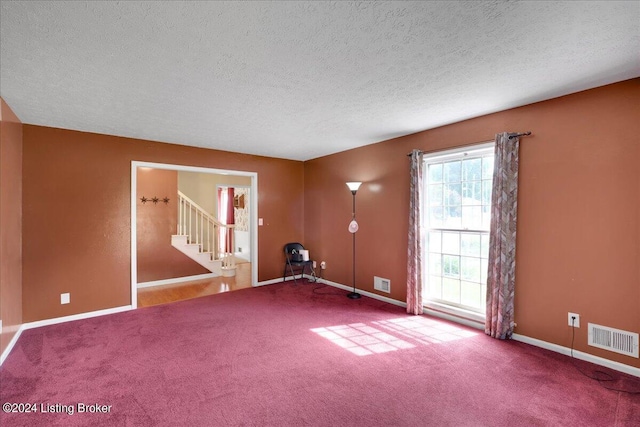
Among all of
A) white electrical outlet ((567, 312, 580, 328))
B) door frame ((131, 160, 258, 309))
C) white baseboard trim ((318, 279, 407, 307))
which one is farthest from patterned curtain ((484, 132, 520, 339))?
door frame ((131, 160, 258, 309))

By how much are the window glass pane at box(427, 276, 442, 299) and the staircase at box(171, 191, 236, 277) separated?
14.3ft

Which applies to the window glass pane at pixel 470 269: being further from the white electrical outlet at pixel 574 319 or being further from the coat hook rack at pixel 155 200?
the coat hook rack at pixel 155 200

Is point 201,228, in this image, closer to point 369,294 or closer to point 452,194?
point 369,294

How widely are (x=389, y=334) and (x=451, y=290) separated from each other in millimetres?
1131

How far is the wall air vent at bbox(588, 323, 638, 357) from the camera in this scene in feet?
7.91

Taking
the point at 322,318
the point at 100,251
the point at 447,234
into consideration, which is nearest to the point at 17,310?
the point at 100,251

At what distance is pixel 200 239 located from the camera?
6605mm

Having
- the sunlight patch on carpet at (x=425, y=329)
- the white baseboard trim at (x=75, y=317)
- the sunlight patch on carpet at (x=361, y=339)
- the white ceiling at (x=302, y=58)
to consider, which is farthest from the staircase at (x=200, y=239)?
the sunlight patch on carpet at (x=425, y=329)

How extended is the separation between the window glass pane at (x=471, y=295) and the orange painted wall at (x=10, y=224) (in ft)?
15.9

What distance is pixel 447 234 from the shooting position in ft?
12.5

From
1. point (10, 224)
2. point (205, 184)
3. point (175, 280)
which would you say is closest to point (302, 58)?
point (10, 224)

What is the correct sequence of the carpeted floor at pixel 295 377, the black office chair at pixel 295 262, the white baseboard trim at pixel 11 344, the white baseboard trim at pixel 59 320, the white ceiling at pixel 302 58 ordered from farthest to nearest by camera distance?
the black office chair at pixel 295 262, the white baseboard trim at pixel 59 320, the white baseboard trim at pixel 11 344, the carpeted floor at pixel 295 377, the white ceiling at pixel 302 58

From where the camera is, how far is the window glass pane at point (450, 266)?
12.2 ft

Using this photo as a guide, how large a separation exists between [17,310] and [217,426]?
310cm
